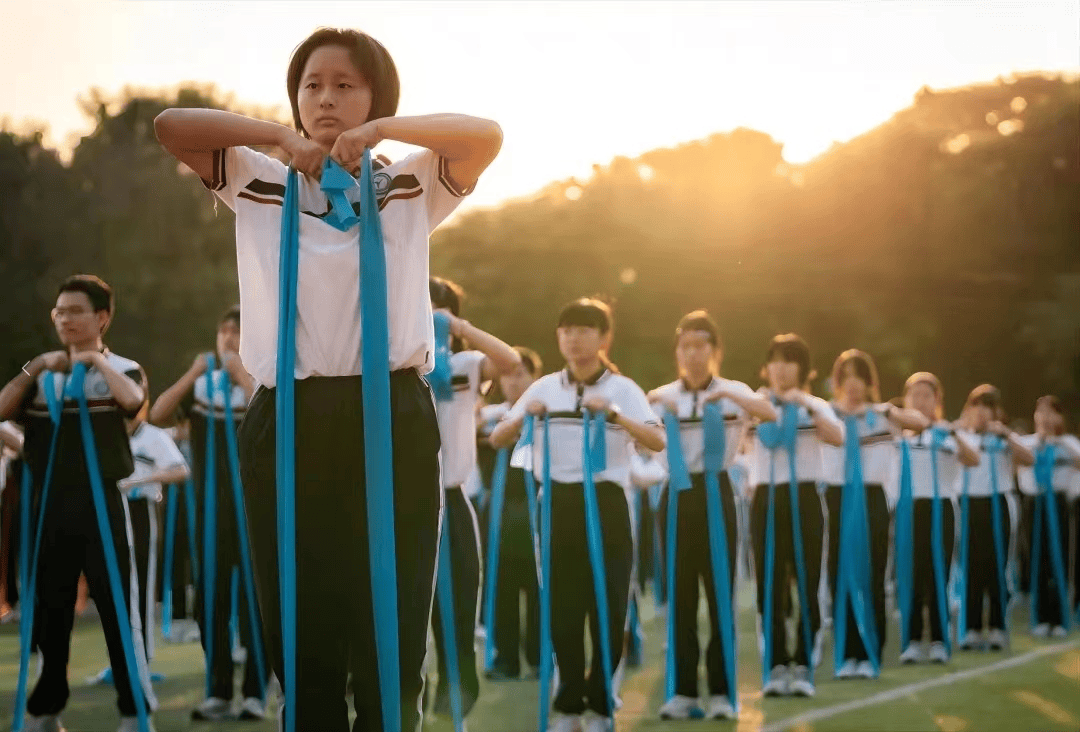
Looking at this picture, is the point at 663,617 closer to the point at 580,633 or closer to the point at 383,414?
the point at 580,633

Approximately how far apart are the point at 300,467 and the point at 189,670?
26.2 feet

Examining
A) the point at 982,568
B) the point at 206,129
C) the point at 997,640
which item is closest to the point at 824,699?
the point at 997,640

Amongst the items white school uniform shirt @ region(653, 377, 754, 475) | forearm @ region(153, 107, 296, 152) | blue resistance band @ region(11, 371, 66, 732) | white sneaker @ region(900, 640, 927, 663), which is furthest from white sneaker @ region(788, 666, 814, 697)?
forearm @ region(153, 107, 296, 152)

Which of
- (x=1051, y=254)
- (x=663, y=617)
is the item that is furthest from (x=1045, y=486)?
(x=1051, y=254)

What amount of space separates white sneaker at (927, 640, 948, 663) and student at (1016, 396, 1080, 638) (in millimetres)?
2743

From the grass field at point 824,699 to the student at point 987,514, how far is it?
1.39 feet

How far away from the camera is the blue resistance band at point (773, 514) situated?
32.0ft

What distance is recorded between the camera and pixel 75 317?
712 cm

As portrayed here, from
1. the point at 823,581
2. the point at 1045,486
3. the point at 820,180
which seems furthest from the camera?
the point at 820,180

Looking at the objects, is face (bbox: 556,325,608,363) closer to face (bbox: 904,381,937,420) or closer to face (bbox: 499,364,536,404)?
face (bbox: 499,364,536,404)

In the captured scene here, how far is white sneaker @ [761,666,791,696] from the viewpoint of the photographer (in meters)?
9.62

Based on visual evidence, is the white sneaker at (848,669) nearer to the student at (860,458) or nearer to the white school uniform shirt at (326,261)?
the student at (860,458)

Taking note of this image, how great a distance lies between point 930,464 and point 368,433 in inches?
382

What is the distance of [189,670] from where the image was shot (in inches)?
434
